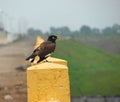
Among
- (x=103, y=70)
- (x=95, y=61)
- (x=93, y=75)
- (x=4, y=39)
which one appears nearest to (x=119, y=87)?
(x=93, y=75)

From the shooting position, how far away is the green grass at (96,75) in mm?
15372

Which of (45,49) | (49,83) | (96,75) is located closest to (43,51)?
(45,49)

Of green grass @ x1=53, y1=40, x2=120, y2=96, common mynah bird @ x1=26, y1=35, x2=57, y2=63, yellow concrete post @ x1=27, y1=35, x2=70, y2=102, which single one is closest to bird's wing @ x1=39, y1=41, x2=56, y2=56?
common mynah bird @ x1=26, y1=35, x2=57, y2=63

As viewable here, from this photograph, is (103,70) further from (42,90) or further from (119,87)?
(42,90)

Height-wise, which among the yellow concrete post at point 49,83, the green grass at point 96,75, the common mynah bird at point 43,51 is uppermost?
the common mynah bird at point 43,51

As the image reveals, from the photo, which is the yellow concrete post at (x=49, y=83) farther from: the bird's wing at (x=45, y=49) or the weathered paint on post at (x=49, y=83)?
the bird's wing at (x=45, y=49)

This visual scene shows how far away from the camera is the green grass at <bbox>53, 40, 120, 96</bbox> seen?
15.4 meters

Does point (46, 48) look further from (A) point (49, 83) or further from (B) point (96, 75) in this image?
(B) point (96, 75)

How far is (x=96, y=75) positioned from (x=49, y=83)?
15.3 m

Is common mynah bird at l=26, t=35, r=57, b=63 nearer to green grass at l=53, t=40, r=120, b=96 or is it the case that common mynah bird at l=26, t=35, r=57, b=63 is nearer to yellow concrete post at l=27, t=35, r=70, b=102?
yellow concrete post at l=27, t=35, r=70, b=102

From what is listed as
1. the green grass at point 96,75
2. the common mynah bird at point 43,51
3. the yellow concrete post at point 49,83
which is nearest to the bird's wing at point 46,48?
the common mynah bird at point 43,51

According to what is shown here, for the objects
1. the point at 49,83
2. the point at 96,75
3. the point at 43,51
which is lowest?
the point at 96,75

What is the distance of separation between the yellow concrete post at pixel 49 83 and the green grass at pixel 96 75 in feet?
32.7

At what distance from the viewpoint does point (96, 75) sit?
18.5 m
